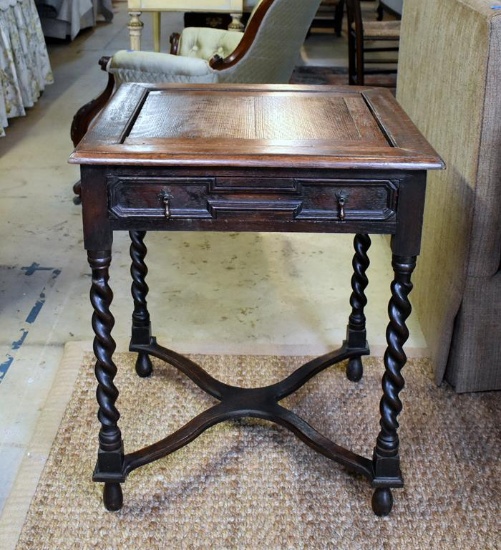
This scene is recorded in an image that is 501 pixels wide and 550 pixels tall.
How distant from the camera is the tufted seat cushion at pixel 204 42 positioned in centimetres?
335

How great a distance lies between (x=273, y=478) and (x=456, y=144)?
0.82m

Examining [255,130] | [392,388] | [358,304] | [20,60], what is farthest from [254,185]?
[20,60]

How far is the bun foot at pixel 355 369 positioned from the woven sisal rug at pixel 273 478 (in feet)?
0.07

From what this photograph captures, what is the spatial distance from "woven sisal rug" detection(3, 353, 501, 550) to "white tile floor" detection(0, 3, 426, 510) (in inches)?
5.1

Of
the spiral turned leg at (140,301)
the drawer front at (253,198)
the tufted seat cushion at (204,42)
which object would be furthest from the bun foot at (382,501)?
the tufted seat cushion at (204,42)

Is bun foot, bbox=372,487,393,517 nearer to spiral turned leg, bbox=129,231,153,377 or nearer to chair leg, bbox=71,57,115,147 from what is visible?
spiral turned leg, bbox=129,231,153,377

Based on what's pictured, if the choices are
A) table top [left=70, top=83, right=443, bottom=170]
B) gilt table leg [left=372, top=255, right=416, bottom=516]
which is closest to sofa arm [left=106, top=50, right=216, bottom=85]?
table top [left=70, top=83, right=443, bottom=170]

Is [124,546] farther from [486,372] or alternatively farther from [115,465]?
[486,372]

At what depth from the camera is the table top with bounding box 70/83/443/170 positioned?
1.19 metres

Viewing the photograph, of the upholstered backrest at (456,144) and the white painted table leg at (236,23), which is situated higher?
the upholstered backrest at (456,144)

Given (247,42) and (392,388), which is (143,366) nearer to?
(392,388)

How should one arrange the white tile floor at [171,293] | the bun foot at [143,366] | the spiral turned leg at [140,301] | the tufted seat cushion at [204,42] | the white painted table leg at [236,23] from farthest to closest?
the white painted table leg at [236,23] < the tufted seat cushion at [204,42] < the white tile floor at [171,293] < the bun foot at [143,366] < the spiral turned leg at [140,301]

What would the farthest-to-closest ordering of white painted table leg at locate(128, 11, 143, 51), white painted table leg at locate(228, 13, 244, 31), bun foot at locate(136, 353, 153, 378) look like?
white painted table leg at locate(228, 13, 244, 31)
white painted table leg at locate(128, 11, 143, 51)
bun foot at locate(136, 353, 153, 378)

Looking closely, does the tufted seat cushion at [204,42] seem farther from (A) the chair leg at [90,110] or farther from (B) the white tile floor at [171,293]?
(B) the white tile floor at [171,293]
